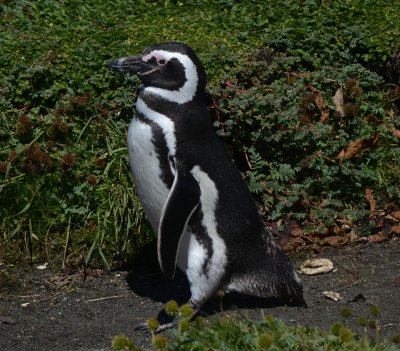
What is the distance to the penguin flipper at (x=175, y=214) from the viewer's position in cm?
494

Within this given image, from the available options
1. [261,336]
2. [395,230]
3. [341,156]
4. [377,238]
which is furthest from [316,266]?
[261,336]

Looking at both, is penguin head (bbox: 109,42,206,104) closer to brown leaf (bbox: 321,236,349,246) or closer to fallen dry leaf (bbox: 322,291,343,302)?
fallen dry leaf (bbox: 322,291,343,302)

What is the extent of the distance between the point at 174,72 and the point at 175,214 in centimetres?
68

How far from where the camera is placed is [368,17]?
7.34m

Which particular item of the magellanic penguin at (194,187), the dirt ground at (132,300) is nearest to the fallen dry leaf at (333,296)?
the dirt ground at (132,300)

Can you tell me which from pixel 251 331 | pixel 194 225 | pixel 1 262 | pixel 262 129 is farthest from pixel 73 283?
pixel 251 331

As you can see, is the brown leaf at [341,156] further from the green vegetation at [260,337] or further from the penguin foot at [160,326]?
the green vegetation at [260,337]

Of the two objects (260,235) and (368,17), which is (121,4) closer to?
(368,17)

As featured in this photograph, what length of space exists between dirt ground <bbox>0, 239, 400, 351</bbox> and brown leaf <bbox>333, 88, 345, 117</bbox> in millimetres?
867

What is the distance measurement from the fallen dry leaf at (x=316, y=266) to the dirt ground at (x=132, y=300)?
0.04 m

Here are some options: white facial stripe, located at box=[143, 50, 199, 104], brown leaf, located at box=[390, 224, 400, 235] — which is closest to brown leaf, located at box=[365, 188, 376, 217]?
brown leaf, located at box=[390, 224, 400, 235]

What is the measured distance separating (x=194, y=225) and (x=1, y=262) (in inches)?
54.1

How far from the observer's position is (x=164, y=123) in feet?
16.7

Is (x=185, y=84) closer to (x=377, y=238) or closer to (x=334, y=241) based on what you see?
(x=334, y=241)
